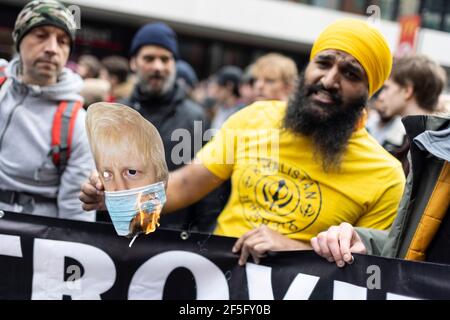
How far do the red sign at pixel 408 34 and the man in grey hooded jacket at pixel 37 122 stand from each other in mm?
5045

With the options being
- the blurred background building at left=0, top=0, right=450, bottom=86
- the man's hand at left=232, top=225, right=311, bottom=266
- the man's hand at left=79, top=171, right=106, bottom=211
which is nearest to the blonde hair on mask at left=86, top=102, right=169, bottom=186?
the man's hand at left=79, top=171, right=106, bottom=211

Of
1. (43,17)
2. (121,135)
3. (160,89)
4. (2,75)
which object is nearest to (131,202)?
(121,135)

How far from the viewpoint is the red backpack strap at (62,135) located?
7.48ft

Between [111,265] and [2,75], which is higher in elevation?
[2,75]

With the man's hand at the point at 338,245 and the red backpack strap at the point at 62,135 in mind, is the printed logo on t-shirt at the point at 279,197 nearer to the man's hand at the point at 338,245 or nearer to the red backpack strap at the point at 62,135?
the man's hand at the point at 338,245

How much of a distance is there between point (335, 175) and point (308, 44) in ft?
52.4

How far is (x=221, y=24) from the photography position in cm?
1603

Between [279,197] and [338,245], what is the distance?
44 cm

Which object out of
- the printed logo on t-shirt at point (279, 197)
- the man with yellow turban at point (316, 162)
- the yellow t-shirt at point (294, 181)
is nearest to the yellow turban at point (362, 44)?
the man with yellow turban at point (316, 162)

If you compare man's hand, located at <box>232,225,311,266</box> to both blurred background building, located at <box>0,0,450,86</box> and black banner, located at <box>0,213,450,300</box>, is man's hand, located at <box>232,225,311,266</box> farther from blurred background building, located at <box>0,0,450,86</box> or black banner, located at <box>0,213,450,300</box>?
Answer: blurred background building, located at <box>0,0,450,86</box>

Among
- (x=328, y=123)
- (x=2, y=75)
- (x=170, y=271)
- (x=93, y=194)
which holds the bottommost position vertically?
(x=170, y=271)

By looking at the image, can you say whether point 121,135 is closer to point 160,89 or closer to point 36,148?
point 36,148
